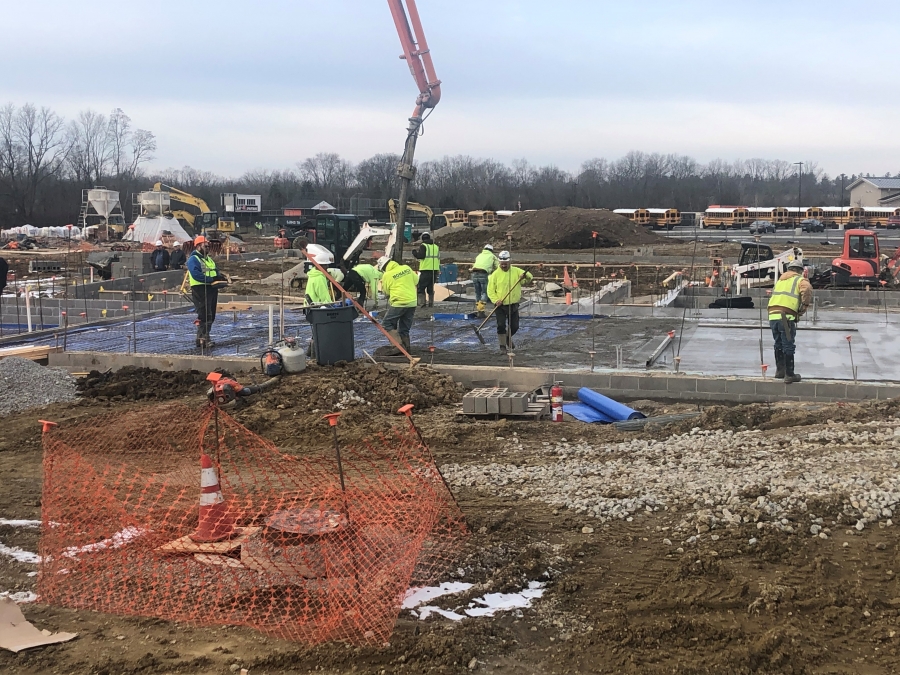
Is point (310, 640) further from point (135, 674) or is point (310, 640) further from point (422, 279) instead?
point (422, 279)

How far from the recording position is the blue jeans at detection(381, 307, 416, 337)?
12008mm

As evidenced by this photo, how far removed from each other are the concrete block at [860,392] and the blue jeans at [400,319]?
19.3ft

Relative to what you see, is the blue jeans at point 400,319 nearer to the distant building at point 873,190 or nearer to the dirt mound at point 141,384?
the dirt mound at point 141,384

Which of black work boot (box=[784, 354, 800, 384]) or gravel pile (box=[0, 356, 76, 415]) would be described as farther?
gravel pile (box=[0, 356, 76, 415])

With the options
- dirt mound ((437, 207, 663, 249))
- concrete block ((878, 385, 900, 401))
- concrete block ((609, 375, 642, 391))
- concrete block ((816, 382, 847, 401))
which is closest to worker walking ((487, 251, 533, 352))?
concrete block ((609, 375, 642, 391))

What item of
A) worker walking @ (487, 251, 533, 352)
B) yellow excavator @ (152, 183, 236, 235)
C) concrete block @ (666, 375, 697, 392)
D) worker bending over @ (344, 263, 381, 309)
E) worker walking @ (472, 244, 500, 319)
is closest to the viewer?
concrete block @ (666, 375, 697, 392)

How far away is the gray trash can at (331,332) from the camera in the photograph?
35.7ft

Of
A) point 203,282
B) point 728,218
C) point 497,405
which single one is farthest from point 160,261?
point 728,218

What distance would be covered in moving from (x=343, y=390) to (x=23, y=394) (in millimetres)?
4237

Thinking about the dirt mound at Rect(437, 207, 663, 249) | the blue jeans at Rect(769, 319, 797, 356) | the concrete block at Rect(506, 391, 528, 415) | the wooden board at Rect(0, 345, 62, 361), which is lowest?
the concrete block at Rect(506, 391, 528, 415)

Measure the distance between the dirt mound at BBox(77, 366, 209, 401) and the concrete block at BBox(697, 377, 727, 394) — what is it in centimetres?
639

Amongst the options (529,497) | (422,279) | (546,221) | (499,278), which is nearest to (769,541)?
(529,497)

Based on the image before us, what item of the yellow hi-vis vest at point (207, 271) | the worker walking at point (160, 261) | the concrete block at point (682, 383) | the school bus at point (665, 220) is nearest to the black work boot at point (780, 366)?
the concrete block at point (682, 383)

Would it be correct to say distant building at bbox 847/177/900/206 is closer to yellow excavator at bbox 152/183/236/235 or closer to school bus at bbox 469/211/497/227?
school bus at bbox 469/211/497/227
